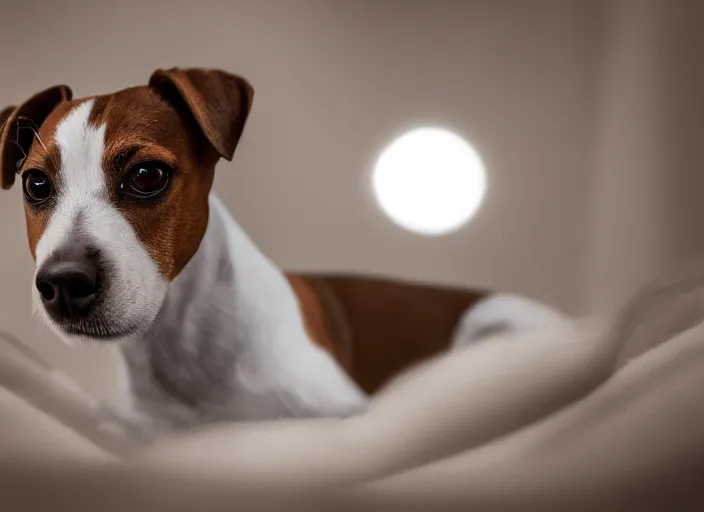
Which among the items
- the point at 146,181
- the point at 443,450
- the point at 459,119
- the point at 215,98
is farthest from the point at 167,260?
the point at 459,119

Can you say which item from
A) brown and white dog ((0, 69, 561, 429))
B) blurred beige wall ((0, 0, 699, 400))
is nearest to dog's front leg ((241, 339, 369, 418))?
brown and white dog ((0, 69, 561, 429))

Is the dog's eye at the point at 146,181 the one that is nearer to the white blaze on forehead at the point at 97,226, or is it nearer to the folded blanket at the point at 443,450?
the white blaze on forehead at the point at 97,226

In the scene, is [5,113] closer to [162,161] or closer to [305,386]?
[162,161]

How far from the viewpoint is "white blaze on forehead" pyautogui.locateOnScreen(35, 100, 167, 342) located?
1.91ft

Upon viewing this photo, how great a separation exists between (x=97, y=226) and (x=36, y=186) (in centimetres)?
10

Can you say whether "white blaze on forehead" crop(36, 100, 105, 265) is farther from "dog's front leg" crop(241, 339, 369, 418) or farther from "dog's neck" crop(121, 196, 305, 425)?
"dog's front leg" crop(241, 339, 369, 418)

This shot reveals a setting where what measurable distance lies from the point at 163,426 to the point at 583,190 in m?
0.63

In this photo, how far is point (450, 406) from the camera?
58 cm

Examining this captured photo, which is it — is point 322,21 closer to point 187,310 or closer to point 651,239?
point 187,310

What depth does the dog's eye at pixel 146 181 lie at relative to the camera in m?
0.63

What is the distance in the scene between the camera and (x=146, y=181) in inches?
25.1

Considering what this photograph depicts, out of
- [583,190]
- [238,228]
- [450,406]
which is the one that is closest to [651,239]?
[583,190]

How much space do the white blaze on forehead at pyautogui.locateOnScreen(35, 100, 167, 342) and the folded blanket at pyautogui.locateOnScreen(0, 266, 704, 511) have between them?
14cm

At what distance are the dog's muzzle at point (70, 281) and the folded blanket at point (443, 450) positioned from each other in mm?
104
